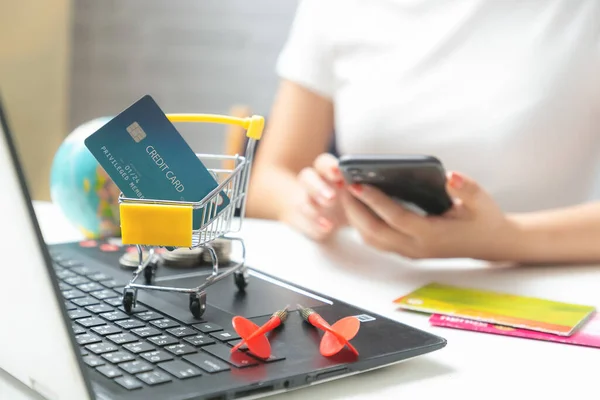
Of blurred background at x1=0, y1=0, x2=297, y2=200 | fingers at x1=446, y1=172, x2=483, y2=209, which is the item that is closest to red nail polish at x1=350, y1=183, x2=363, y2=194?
fingers at x1=446, y1=172, x2=483, y2=209

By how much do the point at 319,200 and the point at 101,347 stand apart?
1.77 feet

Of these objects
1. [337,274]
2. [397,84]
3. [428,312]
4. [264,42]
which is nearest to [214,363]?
[428,312]

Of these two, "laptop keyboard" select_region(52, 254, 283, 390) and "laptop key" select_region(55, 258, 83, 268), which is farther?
"laptop key" select_region(55, 258, 83, 268)

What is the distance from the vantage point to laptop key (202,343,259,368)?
46 cm

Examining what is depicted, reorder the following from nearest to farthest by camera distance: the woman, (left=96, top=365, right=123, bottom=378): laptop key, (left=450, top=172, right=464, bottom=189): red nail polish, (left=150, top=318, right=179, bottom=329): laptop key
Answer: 1. (left=96, top=365, right=123, bottom=378): laptop key
2. (left=150, top=318, right=179, bottom=329): laptop key
3. (left=450, top=172, right=464, bottom=189): red nail polish
4. the woman

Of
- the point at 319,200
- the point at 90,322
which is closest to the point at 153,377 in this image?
the point at 90,322

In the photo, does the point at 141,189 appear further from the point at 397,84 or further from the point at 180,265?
the point at 397,84

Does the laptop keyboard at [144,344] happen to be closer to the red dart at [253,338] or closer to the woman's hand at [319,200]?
the red dart at [253,338]

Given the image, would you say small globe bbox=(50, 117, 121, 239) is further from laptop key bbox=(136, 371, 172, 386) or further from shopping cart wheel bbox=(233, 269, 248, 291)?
laptop key bbox=(136, 371, 172, 386)

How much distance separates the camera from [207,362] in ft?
1.52

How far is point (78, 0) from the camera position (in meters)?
2.48

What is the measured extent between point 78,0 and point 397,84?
1.59m

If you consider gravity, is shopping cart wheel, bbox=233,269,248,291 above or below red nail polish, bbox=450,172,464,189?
below

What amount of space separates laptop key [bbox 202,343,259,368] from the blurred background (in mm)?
1820
